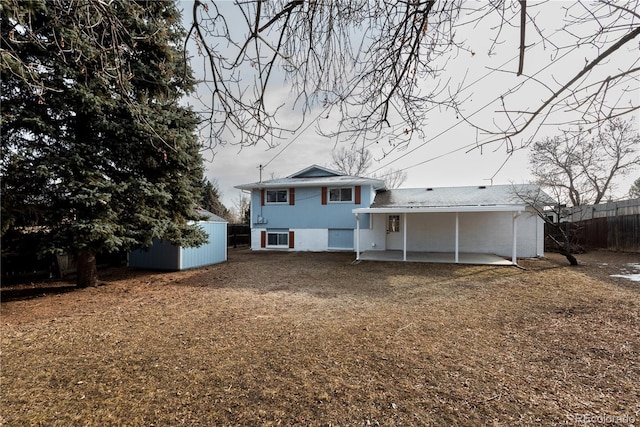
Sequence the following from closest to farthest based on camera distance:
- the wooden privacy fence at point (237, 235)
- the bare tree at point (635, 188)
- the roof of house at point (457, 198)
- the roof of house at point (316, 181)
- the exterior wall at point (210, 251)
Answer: the exterior wall at point (210, 251) < the roof of house at point (457, 198) < the roof of house at point (316, 181) < the wooden privacy fence at point (237, 235) < the bare tree at point (635, 188)

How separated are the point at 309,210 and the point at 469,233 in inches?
328

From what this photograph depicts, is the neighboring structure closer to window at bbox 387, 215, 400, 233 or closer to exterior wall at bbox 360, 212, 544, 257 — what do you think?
exterior wall at bbox 360, 212, 544, 257

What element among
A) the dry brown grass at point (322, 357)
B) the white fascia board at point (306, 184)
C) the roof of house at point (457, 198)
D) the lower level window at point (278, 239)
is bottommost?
the dry brown grass at point (322, 357)

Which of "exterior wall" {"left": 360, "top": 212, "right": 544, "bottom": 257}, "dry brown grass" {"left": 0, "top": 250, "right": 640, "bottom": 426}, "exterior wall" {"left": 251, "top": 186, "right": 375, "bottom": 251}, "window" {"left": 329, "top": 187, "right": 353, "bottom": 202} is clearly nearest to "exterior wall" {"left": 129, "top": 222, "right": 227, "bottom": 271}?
"dry brown grass" {"left": 0, "top": 250, "right": 640, "bottom": 426}

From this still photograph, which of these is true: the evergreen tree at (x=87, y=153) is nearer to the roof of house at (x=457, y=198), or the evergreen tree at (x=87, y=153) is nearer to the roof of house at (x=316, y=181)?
the roof of house at (x=457, y=198)

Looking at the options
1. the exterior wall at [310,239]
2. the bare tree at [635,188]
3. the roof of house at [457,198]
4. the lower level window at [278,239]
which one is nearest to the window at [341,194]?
the roof of house at [457,198]

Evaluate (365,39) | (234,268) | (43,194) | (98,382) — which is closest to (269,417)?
(98,382)

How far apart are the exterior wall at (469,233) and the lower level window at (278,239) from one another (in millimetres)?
4453

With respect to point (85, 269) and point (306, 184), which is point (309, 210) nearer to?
point (306, 184)

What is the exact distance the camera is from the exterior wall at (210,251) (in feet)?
33.8

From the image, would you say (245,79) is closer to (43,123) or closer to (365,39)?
(365,39)

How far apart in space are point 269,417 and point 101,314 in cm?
459

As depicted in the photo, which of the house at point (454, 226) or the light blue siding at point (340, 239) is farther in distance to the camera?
the light blue siding at point (340, 239)

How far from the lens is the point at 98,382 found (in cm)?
284
